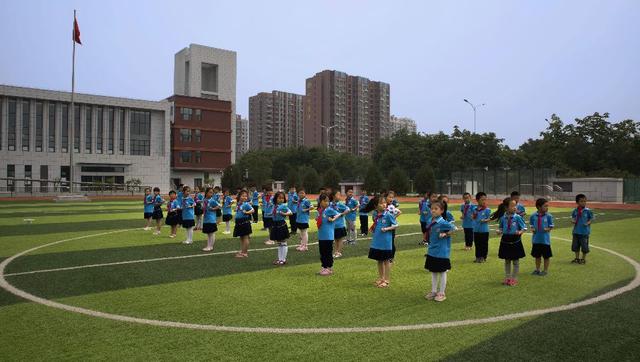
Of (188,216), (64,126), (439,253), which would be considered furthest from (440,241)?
(64,126)

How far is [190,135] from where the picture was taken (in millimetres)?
71438

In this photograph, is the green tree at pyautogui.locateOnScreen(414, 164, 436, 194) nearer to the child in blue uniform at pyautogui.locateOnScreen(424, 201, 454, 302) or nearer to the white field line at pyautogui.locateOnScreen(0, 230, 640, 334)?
the white field line at pyautogui.locateOnScreen(0, 230, 640, 334)

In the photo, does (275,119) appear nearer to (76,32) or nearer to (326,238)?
(76,32)

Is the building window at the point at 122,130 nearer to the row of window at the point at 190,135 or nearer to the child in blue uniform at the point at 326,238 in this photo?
the row of window at the point at 190,135

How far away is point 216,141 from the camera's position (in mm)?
73438

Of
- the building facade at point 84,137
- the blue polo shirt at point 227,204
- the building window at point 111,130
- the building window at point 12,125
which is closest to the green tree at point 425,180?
the building facade at point 84,137

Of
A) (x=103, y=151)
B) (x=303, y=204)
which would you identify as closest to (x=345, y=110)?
(x=103, y=151)

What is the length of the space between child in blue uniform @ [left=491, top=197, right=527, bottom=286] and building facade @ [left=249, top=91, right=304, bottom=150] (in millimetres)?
126019

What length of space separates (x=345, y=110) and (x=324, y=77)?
403 inches

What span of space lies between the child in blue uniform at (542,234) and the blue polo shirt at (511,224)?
1.08 metres

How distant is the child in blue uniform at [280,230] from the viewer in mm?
11758

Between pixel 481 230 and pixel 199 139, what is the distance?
64148 mm

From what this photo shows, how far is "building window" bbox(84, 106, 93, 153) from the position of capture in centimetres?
6341

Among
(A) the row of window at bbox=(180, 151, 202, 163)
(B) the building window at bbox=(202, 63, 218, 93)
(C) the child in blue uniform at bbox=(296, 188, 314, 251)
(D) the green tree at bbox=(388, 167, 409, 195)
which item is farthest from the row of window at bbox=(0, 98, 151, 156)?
(C) the child in blue uniform at bbox=(296, 188, 314, 251)
